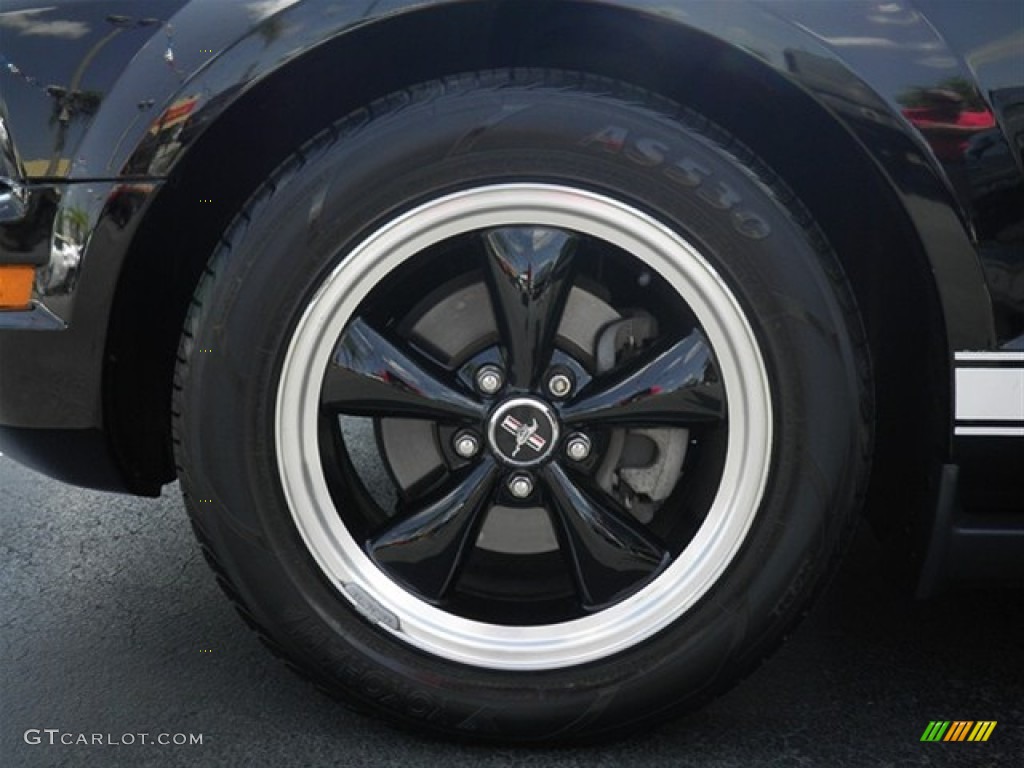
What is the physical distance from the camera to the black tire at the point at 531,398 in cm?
150

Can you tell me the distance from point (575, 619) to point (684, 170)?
2.17ft

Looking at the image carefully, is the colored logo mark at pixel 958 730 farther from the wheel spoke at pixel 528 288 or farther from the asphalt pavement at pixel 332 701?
the wheel spoke at pixel 528 288

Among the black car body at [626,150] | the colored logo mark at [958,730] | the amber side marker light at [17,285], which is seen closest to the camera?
the black car body at [626,150]

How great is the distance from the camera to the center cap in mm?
1609

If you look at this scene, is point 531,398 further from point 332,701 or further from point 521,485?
point 332,701

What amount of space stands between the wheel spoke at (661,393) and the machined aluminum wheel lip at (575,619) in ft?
0.11

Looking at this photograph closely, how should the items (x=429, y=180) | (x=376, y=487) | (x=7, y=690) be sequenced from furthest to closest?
1. (x=376, y=487)
2. (x=7, y=690)
3. (x=429, y=180)

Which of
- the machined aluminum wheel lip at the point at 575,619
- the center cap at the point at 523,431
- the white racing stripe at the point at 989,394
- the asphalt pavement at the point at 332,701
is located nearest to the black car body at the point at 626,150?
the white racing stripe at the point at 989,394

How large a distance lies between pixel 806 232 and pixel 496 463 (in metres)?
0.54

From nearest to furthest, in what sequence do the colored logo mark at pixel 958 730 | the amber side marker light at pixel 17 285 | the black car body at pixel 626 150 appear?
the black car body at pixel 626 150
the amber side marker light at pixel 17 285
the colored logo mark at pixel 958 730

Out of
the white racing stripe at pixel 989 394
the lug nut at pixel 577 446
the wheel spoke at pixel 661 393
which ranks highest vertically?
the white racing stripe at pixel 989 394

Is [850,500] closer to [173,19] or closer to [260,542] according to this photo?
[260,542]

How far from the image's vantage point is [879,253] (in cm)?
162

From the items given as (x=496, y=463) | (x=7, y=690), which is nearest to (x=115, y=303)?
(x=496, y=463)
